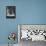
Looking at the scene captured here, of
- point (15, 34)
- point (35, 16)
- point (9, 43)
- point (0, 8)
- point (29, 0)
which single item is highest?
point (29, 0)

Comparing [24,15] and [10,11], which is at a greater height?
[10,11]

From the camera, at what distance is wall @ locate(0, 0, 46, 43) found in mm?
3172

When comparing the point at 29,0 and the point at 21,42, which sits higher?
the point at 29,0

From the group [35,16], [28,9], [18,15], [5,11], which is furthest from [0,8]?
[35,16]

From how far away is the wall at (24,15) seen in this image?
10.4 ft

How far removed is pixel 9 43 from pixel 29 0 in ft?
3.80

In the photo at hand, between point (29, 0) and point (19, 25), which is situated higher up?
point (29, 0)

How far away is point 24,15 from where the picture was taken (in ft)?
10.4

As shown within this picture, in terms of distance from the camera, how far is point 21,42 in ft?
9.93

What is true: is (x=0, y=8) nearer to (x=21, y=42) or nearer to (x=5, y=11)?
(x=5, y=11)

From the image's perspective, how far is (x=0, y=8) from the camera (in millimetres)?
3193

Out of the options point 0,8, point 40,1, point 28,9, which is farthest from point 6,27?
point 40,1

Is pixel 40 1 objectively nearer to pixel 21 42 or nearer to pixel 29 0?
pixel 29 0

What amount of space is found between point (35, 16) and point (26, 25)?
0.33m
